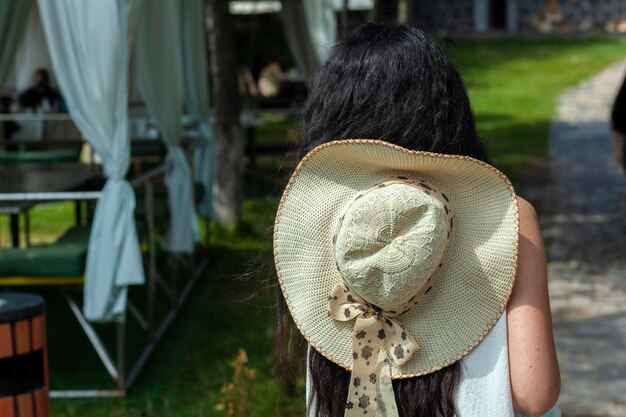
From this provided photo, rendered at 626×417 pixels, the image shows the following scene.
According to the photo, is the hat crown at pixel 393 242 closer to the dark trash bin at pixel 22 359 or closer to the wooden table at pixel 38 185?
the dark trash bin at pixel 22 359

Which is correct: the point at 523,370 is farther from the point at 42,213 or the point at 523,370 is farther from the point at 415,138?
the point at 42,213

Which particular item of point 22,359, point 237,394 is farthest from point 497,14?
point 22,359

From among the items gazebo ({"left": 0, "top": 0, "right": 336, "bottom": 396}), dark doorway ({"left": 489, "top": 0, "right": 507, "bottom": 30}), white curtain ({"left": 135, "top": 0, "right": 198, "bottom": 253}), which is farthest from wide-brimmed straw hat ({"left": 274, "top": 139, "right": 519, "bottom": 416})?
dark doorway ({"left": 489, "top": 0, "right": 507, "bottom": 30})

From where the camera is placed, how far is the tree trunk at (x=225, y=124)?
9.43 meters

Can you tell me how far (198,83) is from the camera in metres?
8.78

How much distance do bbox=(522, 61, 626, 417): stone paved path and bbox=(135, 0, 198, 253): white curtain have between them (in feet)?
8.32

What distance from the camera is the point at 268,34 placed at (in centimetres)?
2912

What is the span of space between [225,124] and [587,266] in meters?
3.30

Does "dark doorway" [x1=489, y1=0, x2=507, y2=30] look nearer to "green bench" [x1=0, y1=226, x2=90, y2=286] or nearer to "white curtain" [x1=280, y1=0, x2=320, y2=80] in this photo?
"white curtain" [x1=280, y1=0, x2=320, y2=80]

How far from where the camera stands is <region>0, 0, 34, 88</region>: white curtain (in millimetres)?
6688

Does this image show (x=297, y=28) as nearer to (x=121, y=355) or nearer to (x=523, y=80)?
(x=121, y=355)

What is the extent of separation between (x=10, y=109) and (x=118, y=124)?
24.0ft

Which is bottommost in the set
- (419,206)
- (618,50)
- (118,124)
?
(618,50)

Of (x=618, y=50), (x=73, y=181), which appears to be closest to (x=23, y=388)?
(x=73, y=181)
